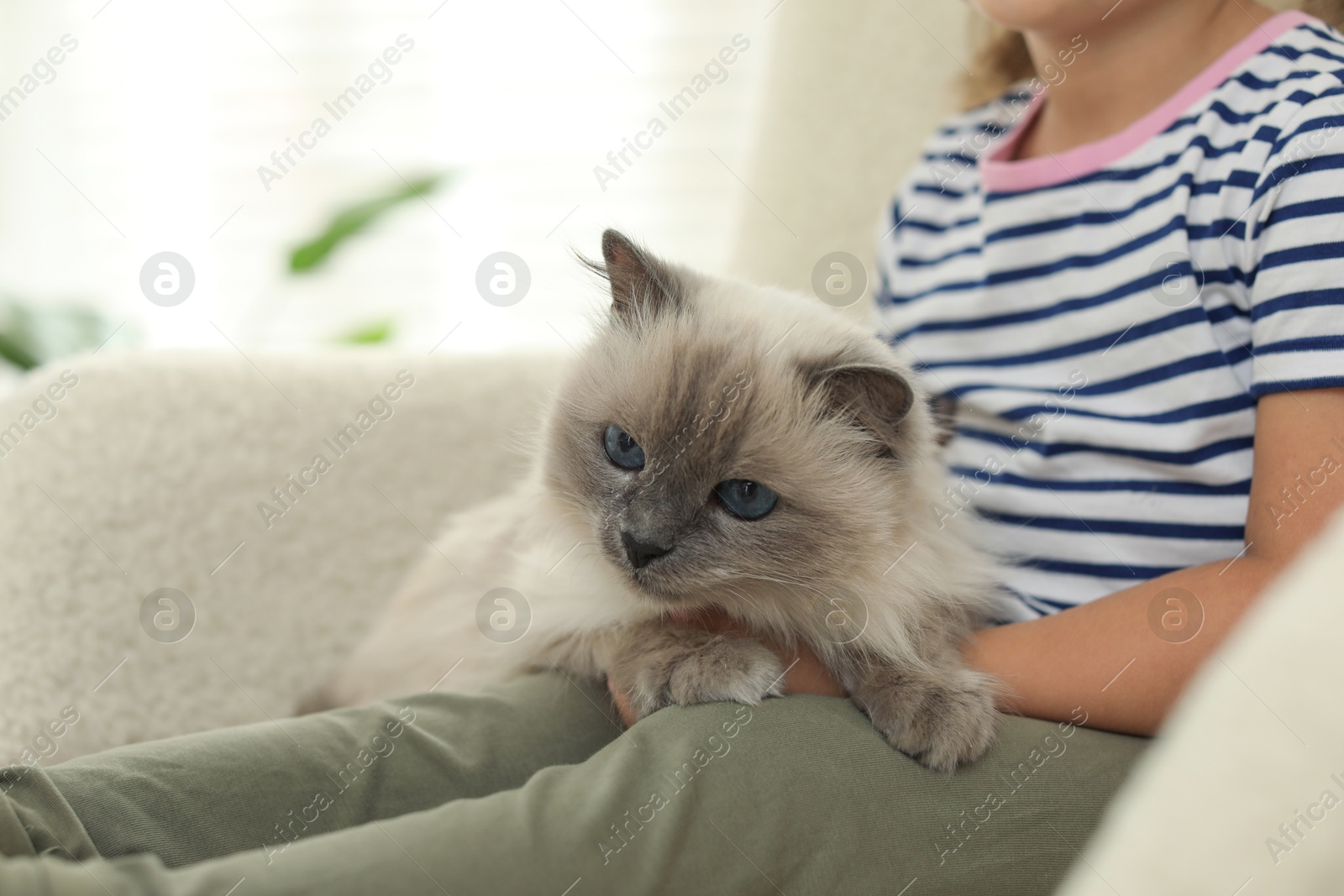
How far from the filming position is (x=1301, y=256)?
1.15 meters

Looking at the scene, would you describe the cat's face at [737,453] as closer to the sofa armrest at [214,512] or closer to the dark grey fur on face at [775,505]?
the dark grey fur on face at [775,505]

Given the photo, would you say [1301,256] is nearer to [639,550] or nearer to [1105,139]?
[1105,139]

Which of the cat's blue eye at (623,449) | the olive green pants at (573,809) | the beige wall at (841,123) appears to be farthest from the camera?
the beige wall at (841,123)

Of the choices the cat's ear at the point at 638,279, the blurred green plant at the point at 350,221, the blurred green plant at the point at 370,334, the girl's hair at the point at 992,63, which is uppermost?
the blurred green plant at the point at 350,221

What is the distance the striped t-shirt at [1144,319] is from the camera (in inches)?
46.9

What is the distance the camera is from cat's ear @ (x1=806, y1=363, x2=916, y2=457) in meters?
1.17

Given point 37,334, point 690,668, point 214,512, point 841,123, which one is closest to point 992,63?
point 841,123

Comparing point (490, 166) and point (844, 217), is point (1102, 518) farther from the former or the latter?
point (490, 166)

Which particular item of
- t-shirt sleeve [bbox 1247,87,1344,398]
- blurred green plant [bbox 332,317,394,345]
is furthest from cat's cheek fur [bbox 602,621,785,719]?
blurred green plant [bbox 332,317,394,345]

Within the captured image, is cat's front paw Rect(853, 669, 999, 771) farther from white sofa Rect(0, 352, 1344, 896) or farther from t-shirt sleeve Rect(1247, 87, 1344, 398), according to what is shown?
white sofa Rect(0, 352, 1344, 896)

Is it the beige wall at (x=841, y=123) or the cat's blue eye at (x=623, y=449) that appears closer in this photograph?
the cat's blue eye at (x=623, y=449)

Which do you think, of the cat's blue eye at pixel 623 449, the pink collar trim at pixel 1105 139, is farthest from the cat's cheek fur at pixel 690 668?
the pink collar trim at pixel 1105 139

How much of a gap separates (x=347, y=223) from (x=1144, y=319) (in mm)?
2013

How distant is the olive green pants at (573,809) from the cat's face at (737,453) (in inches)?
7.5
